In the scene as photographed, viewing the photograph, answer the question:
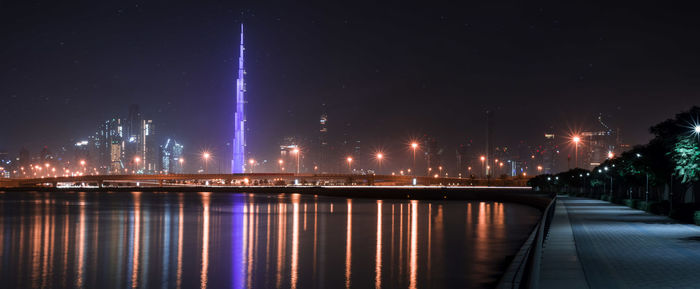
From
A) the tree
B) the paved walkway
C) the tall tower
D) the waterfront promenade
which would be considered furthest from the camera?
the tall tower

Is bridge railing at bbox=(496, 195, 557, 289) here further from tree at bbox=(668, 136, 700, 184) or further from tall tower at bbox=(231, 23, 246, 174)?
tall tower at bbox=(231, 23, 246, 174)

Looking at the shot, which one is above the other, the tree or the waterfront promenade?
the tree

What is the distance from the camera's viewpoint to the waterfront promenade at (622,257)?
1370cm

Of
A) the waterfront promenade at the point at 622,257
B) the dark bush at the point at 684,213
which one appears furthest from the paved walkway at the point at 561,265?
the dark bush at the point at 684,213

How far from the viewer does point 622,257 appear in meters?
17.7

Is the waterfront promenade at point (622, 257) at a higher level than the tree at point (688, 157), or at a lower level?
lower

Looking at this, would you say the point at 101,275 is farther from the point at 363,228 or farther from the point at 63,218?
the point at 63,218

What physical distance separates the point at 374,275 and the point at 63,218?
1558 inches

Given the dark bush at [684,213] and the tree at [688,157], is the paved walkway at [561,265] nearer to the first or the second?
the tree at [688,157]

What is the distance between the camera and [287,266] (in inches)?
982

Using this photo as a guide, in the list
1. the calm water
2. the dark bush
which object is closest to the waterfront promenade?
the dark bush

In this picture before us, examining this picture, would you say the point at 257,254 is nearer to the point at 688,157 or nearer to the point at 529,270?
the point at 688,157

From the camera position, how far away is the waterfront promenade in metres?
13.7

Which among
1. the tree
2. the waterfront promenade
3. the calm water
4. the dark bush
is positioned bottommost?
the calm water
